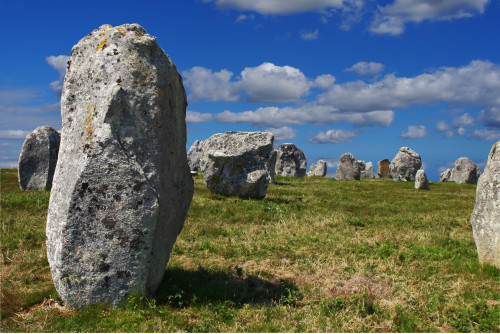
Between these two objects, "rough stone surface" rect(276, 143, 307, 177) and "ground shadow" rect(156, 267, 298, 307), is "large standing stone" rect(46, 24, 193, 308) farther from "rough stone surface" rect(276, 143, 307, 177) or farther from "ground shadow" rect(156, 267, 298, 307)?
"rough stone surface" rect(276, 143, 307, 177)

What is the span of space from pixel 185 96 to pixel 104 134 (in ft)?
6.95

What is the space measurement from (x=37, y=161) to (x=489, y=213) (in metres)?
20.0

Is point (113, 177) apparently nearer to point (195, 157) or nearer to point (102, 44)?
point (102, 44)

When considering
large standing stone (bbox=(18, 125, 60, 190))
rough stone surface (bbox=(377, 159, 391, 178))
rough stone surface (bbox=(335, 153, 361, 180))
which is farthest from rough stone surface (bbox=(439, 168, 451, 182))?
large standing stone (bbox=(18, 125, 60, 190))

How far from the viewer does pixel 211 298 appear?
23.5 ft

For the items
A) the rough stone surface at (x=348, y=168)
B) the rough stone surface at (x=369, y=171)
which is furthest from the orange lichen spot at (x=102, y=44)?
the rough stone surface at (x=369, y=171)

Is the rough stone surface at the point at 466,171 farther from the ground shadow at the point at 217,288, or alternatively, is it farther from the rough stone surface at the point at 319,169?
the ground shadow at the point at 217,288

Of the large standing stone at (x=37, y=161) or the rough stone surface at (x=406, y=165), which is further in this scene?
the rough stone surface at (x=406, y=165)

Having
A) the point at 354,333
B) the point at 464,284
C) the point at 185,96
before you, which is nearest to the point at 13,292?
the point at 185,96

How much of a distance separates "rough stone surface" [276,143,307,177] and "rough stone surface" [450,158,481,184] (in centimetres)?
1559

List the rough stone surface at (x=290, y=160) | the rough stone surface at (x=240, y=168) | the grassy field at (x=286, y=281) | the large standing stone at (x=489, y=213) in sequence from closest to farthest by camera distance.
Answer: the grassy field at (x=286, y=281), the large standing stone at (x=489, y=213), the rough stone surface at (x=240, y=168), the rough stone surface at (x=290, y=160)

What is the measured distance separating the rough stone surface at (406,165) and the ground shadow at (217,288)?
35.0 metres

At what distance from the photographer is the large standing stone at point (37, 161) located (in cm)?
2067

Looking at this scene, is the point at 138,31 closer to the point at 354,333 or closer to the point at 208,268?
the point at 208,268
